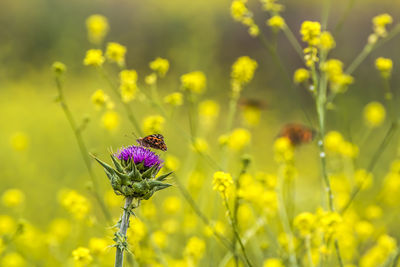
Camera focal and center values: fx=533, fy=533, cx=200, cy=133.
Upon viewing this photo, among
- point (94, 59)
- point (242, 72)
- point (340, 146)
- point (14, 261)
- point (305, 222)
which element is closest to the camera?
point (305, 222)

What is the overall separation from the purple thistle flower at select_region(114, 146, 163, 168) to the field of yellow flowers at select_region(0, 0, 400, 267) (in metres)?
0.01

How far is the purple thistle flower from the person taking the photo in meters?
2.44

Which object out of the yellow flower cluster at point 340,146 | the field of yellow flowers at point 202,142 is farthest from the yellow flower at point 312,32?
the yellow flower cluster at point 340,146

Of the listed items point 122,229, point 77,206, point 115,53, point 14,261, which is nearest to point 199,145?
point 115,53

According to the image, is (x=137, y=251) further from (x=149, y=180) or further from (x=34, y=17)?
(x=34, y=17)

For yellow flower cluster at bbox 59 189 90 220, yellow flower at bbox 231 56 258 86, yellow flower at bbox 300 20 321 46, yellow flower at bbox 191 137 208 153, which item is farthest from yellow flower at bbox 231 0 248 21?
yellow flower cluster at bbox 59 189 90 220

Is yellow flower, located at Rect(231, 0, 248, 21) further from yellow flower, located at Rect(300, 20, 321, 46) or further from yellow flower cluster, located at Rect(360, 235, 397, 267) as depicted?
yellow flower cluster, located at Rect(360, 235, 397, 267)

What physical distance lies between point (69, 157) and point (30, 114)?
1845 mm

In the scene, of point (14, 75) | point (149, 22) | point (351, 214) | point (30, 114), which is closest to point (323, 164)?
point (351, 214)

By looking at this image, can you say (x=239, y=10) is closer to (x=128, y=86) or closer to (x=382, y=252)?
(x=128, y=86)

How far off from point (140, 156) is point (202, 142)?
2326 millimetres

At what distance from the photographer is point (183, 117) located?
1038cm

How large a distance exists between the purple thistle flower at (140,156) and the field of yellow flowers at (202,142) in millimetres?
13

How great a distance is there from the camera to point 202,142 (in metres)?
4.75
